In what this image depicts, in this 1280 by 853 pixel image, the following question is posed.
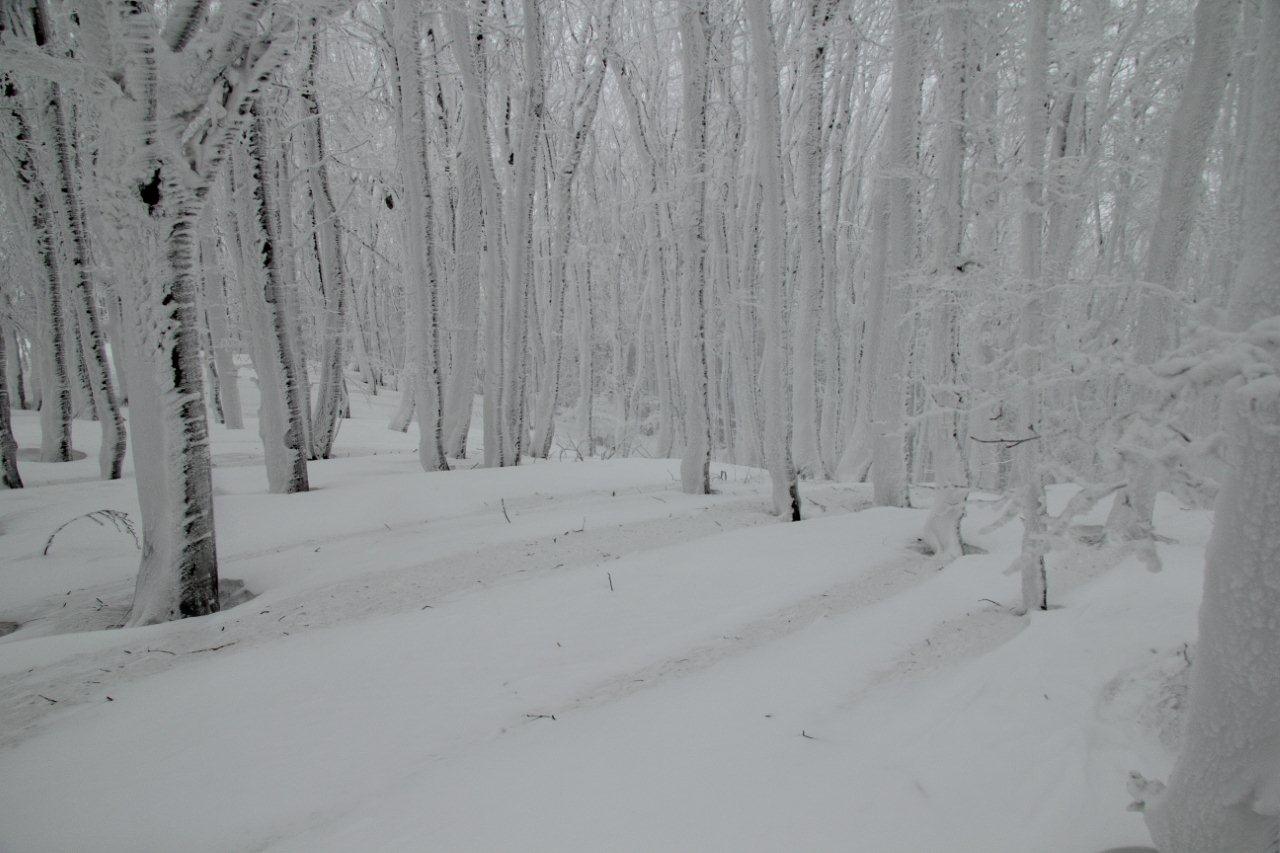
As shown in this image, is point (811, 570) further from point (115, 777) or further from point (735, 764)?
point (115, 777)

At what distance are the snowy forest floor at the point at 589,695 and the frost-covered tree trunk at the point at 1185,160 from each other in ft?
5.59

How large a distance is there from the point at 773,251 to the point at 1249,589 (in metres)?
4.48

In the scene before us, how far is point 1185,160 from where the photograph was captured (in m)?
4.25

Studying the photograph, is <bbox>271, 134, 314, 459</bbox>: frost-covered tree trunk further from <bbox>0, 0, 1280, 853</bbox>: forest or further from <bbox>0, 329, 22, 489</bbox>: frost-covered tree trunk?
<bbox>0, 329, 22, 489</bbox>: frost-covered tree trunk

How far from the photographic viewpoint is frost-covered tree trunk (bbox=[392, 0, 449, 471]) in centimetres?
684

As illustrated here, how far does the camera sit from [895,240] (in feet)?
17.0

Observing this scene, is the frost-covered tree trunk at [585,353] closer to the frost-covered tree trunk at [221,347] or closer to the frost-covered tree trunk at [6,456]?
the frost-covered tree trunk at [221,347]

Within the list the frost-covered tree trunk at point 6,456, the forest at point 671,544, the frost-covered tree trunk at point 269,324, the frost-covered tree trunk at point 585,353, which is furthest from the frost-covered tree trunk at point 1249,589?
the frost-covered tree trunk at point 585,353

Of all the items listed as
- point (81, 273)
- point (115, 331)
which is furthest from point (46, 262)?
point (115, 331)

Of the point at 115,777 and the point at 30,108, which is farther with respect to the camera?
the point at 30,108

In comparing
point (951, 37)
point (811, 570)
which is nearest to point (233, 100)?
point (811, 570)

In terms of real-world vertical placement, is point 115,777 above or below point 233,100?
below

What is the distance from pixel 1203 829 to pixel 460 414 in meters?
9.03

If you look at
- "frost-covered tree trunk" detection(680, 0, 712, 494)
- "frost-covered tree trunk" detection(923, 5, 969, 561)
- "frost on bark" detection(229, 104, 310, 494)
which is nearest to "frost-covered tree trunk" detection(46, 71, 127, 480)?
"frost on bark" detection(229, 104, 310, 494)
